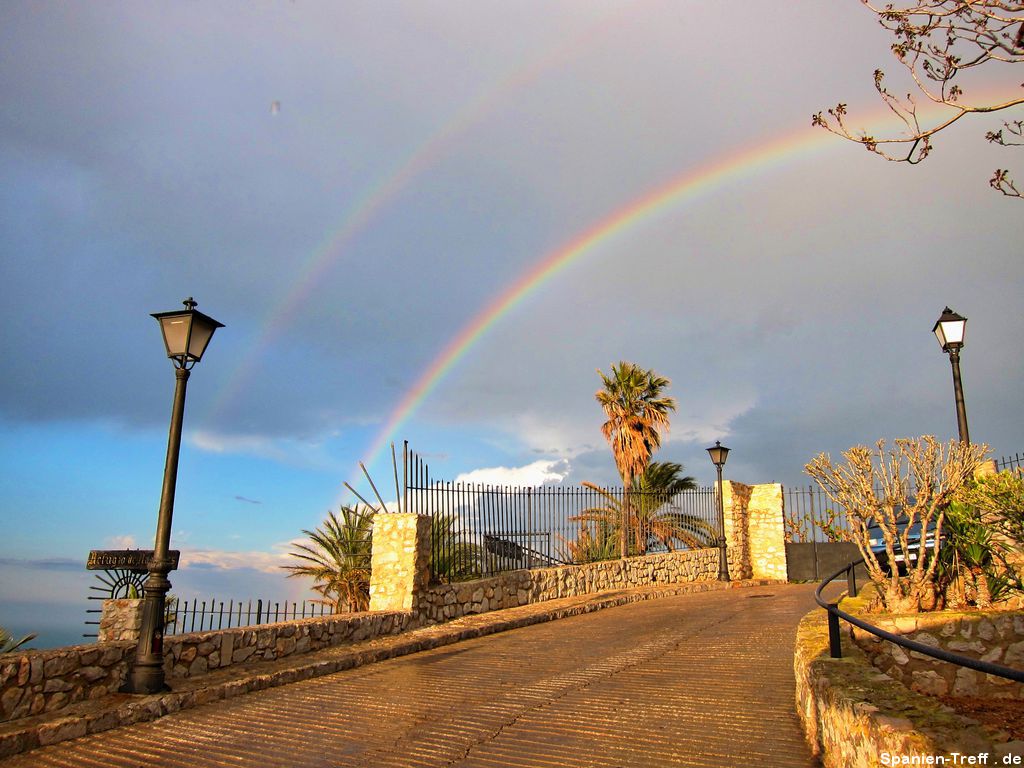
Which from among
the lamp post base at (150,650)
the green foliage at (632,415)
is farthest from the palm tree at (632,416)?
the lamp post base at (150,650)

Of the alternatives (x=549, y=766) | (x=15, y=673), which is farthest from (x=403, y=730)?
(x=15, y=673)

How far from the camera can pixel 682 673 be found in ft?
26.4

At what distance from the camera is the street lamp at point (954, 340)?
11.3 metres

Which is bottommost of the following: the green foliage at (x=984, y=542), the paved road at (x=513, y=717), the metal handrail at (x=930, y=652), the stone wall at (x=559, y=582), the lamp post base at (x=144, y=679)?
the paved road at (x=513, y=717)

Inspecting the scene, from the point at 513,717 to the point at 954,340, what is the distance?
913 centimetres

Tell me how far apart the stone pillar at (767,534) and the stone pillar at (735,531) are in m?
0.38

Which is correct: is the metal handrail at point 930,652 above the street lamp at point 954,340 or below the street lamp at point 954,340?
below

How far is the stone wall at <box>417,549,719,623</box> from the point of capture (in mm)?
13094

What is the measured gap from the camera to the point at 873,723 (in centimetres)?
376

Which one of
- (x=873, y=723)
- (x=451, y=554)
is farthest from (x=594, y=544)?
(x=873, y=723)

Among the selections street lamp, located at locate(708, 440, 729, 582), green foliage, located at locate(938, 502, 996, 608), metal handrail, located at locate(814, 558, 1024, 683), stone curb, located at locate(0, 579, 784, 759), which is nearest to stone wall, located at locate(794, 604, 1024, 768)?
metal handrail, located at locate(814, 558, 1024, 683)

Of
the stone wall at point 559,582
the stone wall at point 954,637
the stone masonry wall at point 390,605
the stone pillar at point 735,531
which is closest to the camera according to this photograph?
the stone masonry wall at point 390,605

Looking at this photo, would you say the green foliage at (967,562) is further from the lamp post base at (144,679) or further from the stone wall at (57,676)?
the stone wall at (57,676)

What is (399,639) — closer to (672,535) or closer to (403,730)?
(403,730)
